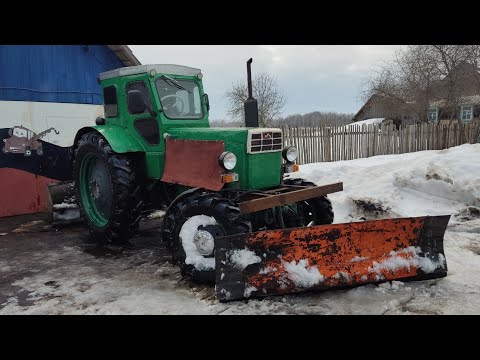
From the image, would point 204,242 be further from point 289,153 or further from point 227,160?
point 289,153

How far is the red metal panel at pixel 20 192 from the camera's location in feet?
27.1

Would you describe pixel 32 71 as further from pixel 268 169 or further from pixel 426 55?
pixel 426 55

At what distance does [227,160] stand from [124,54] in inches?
271

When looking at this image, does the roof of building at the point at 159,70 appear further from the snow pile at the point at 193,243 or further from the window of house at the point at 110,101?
the snow pile at the point at 193,243

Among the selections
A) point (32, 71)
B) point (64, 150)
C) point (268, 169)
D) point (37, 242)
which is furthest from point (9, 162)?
point (268, 169)

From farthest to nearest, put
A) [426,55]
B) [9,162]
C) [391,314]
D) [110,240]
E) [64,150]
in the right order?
[426,55] → [64,150] → [9,162] → [110,240] → [391,314]

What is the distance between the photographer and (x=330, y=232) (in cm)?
417

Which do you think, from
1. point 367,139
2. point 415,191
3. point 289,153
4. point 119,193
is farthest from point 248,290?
point 367,139

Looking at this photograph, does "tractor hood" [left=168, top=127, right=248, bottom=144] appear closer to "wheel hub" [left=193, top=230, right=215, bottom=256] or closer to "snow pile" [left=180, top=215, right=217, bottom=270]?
"snow pile" [left=180, top=215, right=217, bottom=270]

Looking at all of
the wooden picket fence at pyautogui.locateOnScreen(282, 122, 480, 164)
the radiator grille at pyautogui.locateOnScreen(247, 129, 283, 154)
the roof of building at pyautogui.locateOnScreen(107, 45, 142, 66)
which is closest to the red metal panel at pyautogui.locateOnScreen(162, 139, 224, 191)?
the radiator grille at pyautogui.locateOnScreen(247, 129, 283, 154)

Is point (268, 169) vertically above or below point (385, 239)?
above

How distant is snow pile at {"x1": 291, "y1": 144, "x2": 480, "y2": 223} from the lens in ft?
23.9

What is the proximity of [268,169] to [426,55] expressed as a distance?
1917cm

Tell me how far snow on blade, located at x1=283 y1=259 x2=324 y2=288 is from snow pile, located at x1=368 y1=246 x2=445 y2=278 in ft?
2.04
